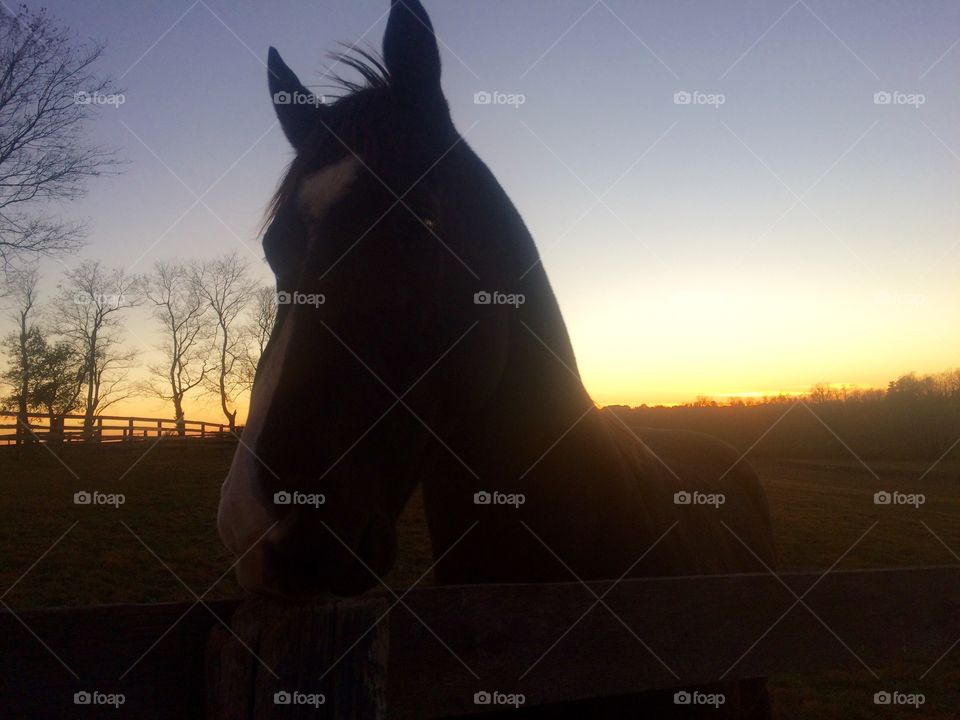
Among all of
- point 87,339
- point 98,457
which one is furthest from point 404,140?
point 98,457

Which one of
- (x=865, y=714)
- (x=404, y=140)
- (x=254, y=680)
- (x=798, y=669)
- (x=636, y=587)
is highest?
(x=404, y=140)

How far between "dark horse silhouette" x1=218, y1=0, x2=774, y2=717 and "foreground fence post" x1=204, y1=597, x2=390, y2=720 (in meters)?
0.06

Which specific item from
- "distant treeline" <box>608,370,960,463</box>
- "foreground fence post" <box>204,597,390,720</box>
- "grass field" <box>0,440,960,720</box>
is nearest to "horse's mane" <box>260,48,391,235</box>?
"foreground fence post" <box>204,597,390,720</box>

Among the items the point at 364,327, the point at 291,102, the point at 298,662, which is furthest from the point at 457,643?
the point at 291,102

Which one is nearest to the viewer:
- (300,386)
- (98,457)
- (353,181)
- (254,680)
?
(254,680)

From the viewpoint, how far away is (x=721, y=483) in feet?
12.0

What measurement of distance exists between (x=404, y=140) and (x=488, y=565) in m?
1.21

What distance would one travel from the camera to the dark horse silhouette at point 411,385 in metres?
1.27

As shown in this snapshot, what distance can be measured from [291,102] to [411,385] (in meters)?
1.14

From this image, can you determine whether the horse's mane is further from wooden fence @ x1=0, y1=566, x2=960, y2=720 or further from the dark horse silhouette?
wooden fence @ x1=0, y1=566, x2=960, y2=720

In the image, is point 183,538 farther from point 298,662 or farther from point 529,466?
point 298,662

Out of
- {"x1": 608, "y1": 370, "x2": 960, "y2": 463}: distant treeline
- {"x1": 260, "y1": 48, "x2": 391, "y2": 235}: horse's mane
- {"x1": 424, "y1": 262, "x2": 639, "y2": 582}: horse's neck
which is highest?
{"x1": 608, "y1": 370, "x2": 960, "y2": 463}: distant treeline

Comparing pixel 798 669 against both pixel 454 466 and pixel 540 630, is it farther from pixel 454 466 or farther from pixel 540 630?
pixel 454 466

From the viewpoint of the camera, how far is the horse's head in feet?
4.00
